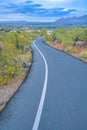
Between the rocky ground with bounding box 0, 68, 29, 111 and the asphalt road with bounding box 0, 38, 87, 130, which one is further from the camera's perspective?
the rocky ground with bounding box 0, 68, 29, 111

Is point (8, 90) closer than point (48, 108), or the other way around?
point (48, 108)

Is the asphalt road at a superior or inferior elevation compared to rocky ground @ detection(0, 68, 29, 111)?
superior

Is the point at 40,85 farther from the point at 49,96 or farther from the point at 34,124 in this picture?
the point at 34,124

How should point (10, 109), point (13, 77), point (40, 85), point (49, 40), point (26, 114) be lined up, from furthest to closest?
1. point (49, 40)
2. point (13, 77)
3. point (40, 85)
4. point (10, 109)
5. point (26, 114)

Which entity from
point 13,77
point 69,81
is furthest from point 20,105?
point 13,77

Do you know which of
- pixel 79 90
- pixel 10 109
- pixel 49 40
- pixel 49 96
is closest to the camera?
pixel 10 109

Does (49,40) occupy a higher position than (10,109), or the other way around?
(10,109)

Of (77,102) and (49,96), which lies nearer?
(77,102)

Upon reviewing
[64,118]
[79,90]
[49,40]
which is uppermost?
[64,118]

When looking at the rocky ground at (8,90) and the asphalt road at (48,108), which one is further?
the rocky ground at (8,90)

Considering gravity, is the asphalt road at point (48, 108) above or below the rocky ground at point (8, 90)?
above

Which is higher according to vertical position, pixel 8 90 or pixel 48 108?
pixel 48 108
